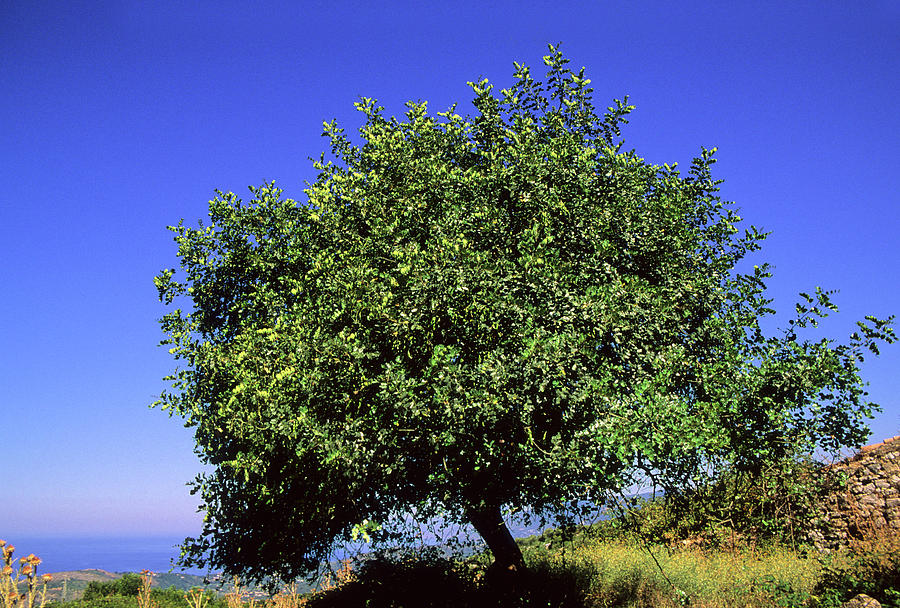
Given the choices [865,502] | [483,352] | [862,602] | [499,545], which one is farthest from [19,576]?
[865,502]

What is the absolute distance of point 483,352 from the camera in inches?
453

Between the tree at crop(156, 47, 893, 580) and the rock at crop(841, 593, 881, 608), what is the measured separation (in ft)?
11.1

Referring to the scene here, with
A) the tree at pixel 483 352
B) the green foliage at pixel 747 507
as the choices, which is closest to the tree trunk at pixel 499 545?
the tree at pixel 483 352

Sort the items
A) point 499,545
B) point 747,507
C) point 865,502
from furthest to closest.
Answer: point 747,507 → point 865,502 → point 499,545

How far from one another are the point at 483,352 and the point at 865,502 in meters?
17.7

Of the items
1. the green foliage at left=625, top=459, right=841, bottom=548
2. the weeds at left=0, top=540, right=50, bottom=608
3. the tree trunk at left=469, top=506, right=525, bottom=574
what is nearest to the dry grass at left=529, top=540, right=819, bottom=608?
the green foliage at left=625, top=459, right=841, bottom=548

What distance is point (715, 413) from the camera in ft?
37.0

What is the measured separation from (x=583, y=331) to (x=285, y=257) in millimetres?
9208

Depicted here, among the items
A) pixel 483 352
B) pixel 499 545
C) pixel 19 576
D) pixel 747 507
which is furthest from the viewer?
pixel 747 507

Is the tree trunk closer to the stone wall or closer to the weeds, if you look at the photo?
the weeds

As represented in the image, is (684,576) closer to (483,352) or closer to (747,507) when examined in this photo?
(747,507)

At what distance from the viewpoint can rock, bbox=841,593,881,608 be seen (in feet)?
38.7

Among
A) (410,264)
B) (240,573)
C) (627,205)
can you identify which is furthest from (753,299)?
(240,573)

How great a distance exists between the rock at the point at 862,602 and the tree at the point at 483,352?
338 cm
